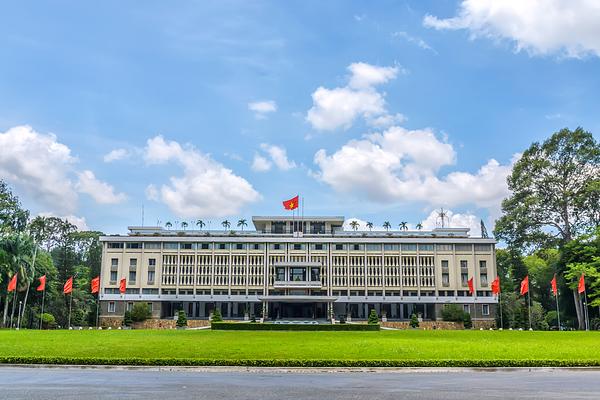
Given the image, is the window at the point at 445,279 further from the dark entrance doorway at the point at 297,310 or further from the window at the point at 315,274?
the window at the point at 315,274

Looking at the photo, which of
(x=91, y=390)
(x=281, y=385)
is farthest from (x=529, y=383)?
(x=91, y=390)

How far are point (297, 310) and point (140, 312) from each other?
23.5 meters

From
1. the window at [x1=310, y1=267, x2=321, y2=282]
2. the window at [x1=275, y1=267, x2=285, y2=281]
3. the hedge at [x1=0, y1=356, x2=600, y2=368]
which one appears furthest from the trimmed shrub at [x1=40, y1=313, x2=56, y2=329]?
the hedge at [x1=0, y1=356, x2=600, y2=368]

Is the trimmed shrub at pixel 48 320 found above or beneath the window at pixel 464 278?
beneath

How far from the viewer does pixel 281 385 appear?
53.8ft

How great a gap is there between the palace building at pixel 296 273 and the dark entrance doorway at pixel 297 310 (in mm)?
152

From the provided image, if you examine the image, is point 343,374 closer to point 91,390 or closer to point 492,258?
point 91,390

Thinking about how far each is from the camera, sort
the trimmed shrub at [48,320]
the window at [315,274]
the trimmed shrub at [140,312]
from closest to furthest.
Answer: the trimmed shrub at [48,320], the trimmed shrub at [140,312], the window at [315,274]

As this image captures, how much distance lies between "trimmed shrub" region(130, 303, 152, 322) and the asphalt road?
204ft

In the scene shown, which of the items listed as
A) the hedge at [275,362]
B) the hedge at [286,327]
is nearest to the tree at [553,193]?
→ the hedge at [286,327]

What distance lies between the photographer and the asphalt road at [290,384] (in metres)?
14.3

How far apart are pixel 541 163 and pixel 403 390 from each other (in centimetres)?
5744

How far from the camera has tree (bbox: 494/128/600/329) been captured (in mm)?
65312

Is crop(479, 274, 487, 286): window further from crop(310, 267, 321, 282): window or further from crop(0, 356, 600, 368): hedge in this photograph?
crop(0, 356, 600, 368): hedge
